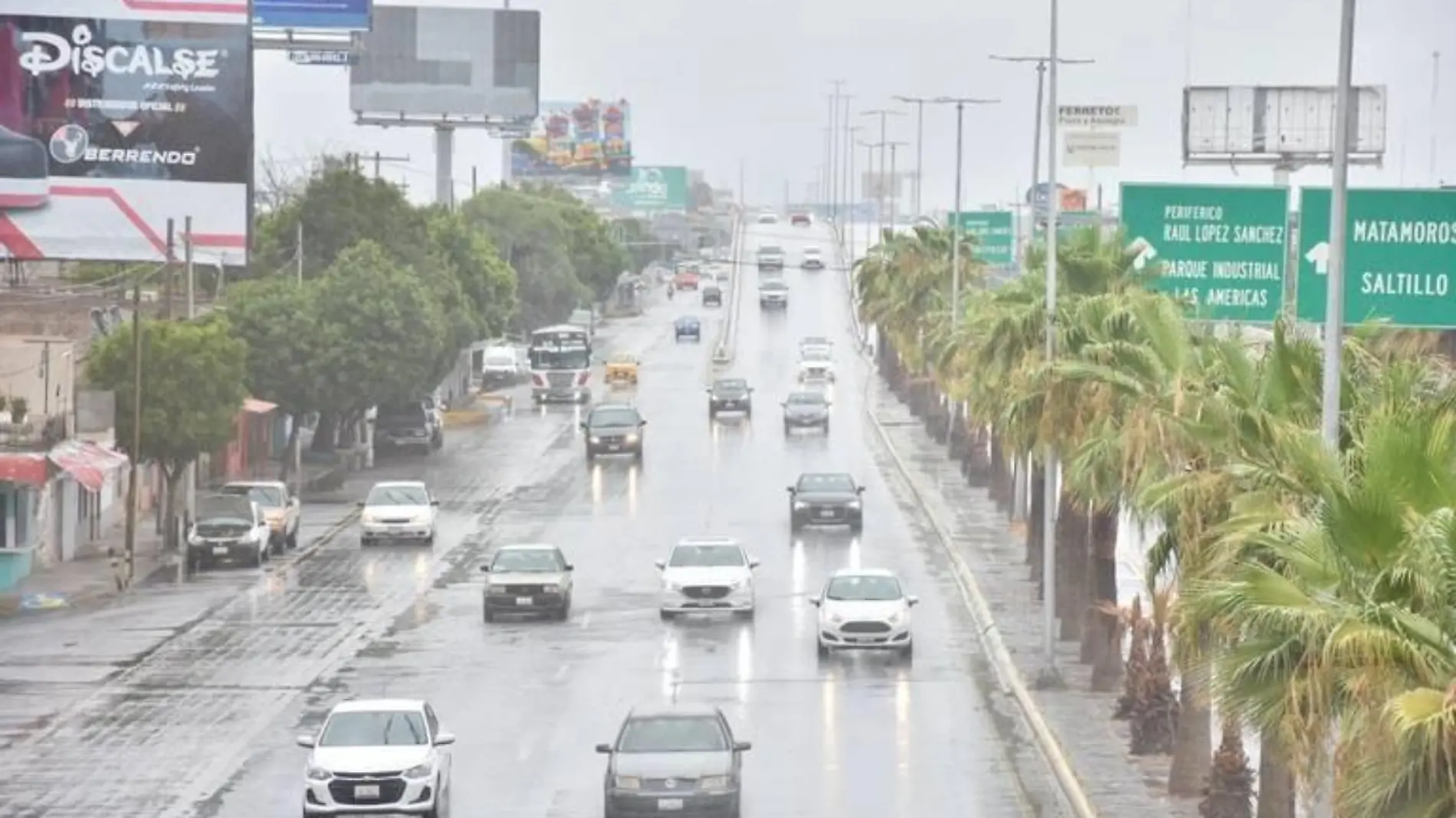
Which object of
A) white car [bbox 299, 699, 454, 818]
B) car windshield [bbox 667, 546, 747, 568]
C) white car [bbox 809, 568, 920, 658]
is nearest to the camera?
white car [bbox 299, 699, 454, 818]

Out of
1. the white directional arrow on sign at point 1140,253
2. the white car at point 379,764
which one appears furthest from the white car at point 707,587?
the white car at point 379,764

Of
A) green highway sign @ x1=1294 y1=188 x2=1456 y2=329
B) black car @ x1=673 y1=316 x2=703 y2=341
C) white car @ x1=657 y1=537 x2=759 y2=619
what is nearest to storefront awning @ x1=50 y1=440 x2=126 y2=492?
white car @ x1=657 y1=537 x2=759 y2=619

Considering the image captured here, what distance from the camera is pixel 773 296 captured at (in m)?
167

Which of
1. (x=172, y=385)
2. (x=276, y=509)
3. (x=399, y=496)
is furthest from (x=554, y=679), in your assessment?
(x=399, y=496)

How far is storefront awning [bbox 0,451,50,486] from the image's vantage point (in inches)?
2211

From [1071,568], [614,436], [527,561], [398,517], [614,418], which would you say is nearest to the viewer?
[1071,568]

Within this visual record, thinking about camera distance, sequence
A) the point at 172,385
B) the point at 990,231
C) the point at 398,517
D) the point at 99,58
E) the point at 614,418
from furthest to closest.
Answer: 1. the point at 990,231
2. the point at 614,418
3. the point at 99,58
4. the point at 398,517
5. the point at 172,385

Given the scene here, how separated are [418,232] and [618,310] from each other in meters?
88.3

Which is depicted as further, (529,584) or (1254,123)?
(1254,123)

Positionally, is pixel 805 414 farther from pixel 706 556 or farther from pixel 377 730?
pixel 377 730

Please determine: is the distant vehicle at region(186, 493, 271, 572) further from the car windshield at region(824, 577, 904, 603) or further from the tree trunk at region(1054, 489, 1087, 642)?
the tree trunk at region(1054, 489, 1087, 642)

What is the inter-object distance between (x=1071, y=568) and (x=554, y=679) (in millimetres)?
9252

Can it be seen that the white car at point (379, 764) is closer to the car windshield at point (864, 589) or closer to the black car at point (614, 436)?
the car windshield at point (864, 589)

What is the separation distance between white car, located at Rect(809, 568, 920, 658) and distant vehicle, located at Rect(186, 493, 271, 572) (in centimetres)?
1818
